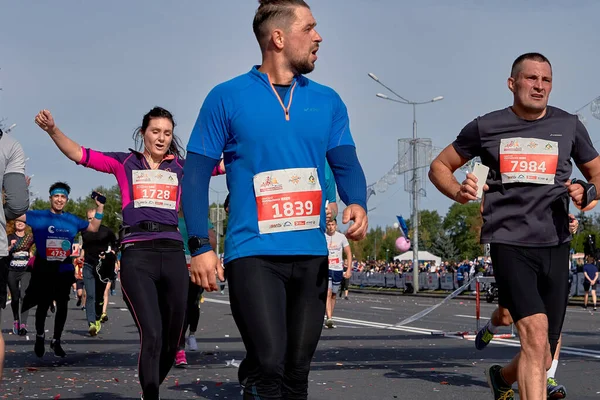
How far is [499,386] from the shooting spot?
6.34m

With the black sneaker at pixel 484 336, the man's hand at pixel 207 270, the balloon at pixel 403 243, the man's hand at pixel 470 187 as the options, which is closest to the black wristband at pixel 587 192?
the man's hand at pixel 470 187

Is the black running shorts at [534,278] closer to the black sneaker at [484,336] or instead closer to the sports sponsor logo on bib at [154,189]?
the black sneaker at [484,336]

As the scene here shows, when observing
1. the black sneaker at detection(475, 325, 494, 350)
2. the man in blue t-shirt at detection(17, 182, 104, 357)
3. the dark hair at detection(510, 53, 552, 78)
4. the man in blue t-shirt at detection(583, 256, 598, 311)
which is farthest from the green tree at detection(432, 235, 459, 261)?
the dark hair at detection(510, 53, 552, 78)

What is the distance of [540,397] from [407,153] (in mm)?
42480

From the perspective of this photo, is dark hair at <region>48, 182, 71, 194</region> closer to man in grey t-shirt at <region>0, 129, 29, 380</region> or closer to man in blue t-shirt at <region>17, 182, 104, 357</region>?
man in blue t-shirt at <region>17, 182, 104, 357</region>

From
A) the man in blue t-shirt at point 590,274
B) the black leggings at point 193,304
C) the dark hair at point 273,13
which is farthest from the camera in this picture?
the man in blue t-shirt at point 590,274

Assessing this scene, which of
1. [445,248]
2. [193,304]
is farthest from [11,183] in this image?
[445,248]

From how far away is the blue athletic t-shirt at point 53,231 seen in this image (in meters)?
11.0

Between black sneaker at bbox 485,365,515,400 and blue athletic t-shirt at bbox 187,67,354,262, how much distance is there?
2.51 metres

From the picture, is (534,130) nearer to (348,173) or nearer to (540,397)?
(540,397)

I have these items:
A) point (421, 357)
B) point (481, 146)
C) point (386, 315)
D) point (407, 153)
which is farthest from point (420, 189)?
point (481, 146)

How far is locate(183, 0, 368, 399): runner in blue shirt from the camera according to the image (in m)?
4.09

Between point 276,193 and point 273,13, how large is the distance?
0.82m

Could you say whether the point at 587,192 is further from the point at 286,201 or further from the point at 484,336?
the point at 286,201
